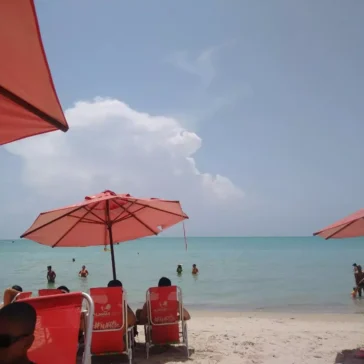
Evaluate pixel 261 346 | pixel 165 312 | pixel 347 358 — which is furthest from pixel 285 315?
pixel 165 312

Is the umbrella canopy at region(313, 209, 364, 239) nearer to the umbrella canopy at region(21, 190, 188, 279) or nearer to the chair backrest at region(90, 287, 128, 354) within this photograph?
the umbrella canopy at region(21, 190, 188, 279)

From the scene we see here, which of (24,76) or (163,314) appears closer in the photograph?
(24,76)

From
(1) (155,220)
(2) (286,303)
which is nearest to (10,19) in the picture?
(1) (155,220)

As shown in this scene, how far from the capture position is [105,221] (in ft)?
21.0

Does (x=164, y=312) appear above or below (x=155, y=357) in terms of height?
above

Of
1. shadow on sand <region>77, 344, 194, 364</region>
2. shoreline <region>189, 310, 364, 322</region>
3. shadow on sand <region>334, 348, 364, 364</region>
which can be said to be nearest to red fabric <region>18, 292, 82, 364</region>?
shadow on sand <region>77, 344, 194, 364</region>

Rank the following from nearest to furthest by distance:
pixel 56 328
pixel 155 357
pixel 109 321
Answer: pixel 56 328 < pixel 109 321 < pixel 155 357

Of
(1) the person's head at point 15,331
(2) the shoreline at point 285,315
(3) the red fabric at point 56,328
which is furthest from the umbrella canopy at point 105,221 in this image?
(2) the shoreline at point 285,315

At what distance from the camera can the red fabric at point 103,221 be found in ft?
18.2

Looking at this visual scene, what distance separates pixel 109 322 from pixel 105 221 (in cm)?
201

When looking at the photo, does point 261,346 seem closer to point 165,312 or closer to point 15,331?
point 165,312

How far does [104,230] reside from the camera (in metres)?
7.00

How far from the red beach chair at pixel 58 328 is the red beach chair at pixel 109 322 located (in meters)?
2.32

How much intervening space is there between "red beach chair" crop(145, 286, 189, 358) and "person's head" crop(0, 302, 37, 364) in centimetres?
349
